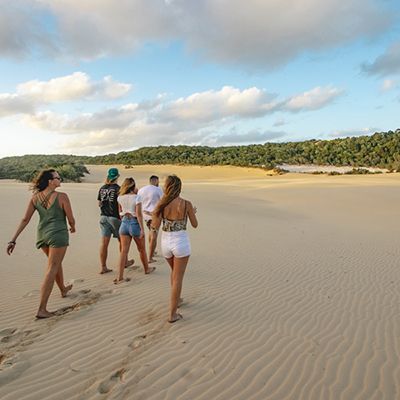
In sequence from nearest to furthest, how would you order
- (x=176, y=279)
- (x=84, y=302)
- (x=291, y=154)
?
(x=176, y=279)
(x=84, y=302)
(x=291, y=154)

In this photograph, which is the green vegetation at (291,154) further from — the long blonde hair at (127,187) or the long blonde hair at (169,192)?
the long blonde hair at (169,192)

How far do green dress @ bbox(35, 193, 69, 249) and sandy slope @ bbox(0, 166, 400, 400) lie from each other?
104 cm

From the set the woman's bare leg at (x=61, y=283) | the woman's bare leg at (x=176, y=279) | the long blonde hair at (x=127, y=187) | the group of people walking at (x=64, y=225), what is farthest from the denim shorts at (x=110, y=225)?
the woman's bare leg at (x=176, y=279)

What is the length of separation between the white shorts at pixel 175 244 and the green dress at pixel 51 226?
1463 millimetres

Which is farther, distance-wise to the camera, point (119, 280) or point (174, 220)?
point (119, 280)

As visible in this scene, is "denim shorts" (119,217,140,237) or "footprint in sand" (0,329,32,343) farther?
"denim shorts" (119,217,140,237)

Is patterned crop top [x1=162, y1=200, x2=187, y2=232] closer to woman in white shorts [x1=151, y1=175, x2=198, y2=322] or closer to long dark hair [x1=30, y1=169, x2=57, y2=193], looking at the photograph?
woman in white shorts [x1=151, y1=175, x2=198, y2=322]

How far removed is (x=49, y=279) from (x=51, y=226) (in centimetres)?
71

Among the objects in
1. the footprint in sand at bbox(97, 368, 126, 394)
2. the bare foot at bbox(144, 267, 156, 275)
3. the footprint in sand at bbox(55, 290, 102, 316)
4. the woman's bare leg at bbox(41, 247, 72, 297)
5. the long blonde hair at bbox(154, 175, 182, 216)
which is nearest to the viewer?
the footprint in sand at bbox(97, 368, 126, 394)

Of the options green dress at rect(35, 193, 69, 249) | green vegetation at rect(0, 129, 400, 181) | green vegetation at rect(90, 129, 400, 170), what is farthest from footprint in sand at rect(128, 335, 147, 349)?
green vegetation at rect(90, 129, 400, 170)

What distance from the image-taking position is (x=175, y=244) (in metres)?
5.21

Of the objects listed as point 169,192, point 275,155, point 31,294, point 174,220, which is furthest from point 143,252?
point 275,155

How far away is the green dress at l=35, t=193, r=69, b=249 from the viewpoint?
547 centimetres

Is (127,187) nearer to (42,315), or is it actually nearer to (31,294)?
(31,294)
